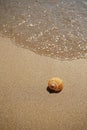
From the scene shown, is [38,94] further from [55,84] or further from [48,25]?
[48,25]

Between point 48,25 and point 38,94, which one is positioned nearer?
point 38,94

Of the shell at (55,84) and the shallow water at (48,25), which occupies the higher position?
the shallow water at (48,25)

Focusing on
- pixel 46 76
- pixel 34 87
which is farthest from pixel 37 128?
pixel 46 76

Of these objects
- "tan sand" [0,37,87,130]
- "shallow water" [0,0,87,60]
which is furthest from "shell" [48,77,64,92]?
"shallow water" [0,0,87,60]

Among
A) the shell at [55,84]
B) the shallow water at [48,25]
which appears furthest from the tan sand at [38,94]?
the shallow water at [48,25]

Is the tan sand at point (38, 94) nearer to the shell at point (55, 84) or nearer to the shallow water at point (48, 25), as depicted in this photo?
the shell at point (55, 84)

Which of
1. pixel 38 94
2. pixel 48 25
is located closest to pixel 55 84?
pixel 38 94

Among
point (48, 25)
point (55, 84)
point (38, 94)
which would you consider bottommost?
point (38, 94)
